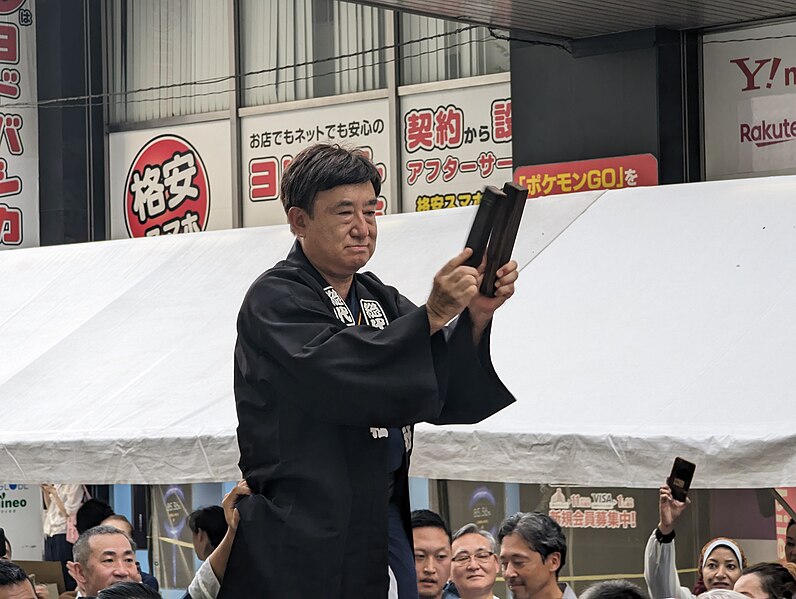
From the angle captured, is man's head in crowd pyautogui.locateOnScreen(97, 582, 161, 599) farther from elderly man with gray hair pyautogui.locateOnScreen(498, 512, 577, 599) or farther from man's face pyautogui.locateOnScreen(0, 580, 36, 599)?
elderly man with gray hair pyautogui.locateOnScreen(498, 512, 577, 599)

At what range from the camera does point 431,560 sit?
5734mm

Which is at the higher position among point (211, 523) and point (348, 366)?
point (348, 366)

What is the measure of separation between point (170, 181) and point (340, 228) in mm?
8824

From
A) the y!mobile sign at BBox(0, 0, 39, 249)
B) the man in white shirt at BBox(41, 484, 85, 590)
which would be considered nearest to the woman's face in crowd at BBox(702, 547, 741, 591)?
the man in white shirt at BBox(41, 484, 85, 590)

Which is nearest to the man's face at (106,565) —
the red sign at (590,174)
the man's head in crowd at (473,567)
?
the man's head in crowd at (473,567)

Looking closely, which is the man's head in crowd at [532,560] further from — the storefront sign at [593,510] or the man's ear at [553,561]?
the storefront sign at [593,510]

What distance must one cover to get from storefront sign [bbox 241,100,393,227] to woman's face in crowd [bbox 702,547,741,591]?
4.04 meters

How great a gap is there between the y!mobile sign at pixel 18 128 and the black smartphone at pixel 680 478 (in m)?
7.98

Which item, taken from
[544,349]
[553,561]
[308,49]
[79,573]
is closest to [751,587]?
[553,561]

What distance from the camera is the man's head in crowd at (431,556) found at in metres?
5.70

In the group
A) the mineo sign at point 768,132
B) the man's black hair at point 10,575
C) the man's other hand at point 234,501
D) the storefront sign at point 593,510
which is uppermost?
the mineo sign at point 768,132

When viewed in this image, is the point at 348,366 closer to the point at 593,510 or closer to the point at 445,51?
the point at 593,510

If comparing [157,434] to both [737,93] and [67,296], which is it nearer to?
[67,296]

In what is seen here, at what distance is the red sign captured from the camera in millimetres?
8430
